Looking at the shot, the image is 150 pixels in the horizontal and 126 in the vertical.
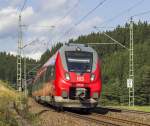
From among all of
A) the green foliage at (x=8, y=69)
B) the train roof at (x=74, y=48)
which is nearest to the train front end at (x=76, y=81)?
the train roof at (x=74, y=48)

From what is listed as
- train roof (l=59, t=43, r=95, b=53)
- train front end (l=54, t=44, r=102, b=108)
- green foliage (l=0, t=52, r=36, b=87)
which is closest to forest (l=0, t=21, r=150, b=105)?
green foliage (l=0, t=52, r=36, b=87)

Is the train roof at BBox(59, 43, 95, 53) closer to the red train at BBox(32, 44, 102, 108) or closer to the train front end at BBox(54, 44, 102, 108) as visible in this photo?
the red train at BBox(32, 44, 102, 108)

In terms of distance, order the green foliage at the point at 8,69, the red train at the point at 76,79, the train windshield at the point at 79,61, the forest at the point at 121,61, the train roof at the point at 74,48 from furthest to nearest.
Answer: the green foliage at the point at 8,69 < the forest at the point at 121,61 < the train roof at the point at 74,48 < the train windshield at the point at 79,61 < the red train at the point at 76,79

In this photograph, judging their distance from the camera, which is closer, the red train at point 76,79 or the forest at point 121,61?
the red train at point 76,79

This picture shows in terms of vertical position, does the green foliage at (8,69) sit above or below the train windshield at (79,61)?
above

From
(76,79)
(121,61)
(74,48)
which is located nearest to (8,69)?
(121,61)

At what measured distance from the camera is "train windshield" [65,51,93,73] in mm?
25953

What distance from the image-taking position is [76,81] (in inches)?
1008

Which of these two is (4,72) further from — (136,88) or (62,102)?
(62,102)

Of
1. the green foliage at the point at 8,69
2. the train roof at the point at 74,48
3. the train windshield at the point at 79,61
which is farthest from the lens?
the green foliage at the point at 8,69

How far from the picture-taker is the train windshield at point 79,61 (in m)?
26.0

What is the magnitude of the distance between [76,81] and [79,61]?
1.25 meters

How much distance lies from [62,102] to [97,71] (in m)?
2.54

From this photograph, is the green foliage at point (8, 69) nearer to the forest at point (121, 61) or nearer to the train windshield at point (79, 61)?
the forest at point (121, 61)
